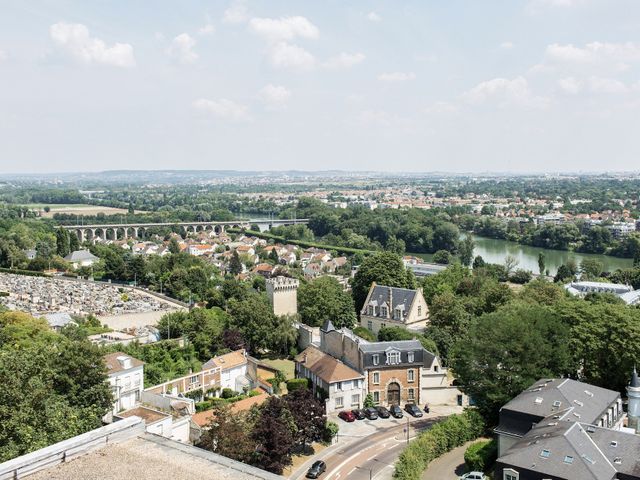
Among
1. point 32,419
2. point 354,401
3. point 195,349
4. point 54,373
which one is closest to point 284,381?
point 354,401

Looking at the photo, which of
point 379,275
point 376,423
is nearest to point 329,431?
point 376,423

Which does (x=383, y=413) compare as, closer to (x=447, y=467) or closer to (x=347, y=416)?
(x=347, y=416)

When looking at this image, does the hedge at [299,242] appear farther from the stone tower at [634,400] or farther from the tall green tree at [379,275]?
the stone tower at [634,400]

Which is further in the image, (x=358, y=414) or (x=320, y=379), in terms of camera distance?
(x=320, y=379)

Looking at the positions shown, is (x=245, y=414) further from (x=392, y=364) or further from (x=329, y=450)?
(x=392, y=364)

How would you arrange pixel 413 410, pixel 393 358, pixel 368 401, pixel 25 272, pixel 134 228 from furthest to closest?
pixel 134 228
pixel 25 272
pixel 393 358
pixel 368 401
pixel 413 410

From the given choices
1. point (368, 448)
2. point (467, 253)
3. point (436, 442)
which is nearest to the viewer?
point (436, 442)

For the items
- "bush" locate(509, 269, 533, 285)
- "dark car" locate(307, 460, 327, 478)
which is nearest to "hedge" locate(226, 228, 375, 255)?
"bush" locate(509, 269, 533, 285)
